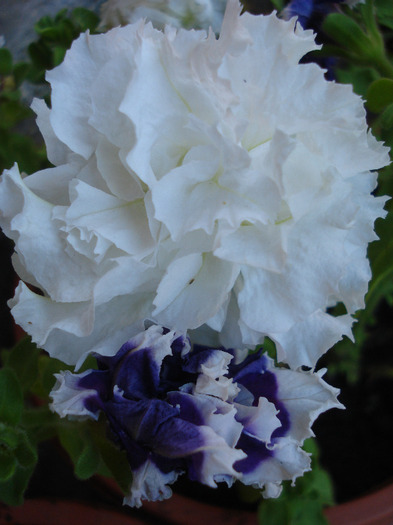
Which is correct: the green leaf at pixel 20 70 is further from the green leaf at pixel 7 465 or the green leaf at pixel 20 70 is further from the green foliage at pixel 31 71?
the green leaf at pixel 7 465

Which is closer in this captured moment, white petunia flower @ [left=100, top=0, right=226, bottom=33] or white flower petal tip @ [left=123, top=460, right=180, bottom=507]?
white flower petal tip @ [left=123, top=460, right=180, bottom=507]

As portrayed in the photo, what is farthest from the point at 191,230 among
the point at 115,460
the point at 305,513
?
the point at 305,513

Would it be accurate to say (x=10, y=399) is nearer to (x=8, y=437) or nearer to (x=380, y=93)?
(x=8, y=437)

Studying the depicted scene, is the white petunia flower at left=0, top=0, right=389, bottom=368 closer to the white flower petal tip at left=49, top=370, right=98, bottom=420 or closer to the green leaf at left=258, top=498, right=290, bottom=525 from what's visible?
the white flower petal tip at left=49, top=370, right=98, bottom=420

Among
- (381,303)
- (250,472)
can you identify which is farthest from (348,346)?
(250,472)

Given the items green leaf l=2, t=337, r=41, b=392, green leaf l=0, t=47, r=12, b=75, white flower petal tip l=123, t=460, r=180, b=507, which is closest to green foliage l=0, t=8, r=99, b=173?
green leaf l=0, t=47, r=12, b=75

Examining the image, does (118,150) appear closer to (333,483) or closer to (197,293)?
(197,293)

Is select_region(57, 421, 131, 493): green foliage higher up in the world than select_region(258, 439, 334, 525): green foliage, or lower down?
higher up
